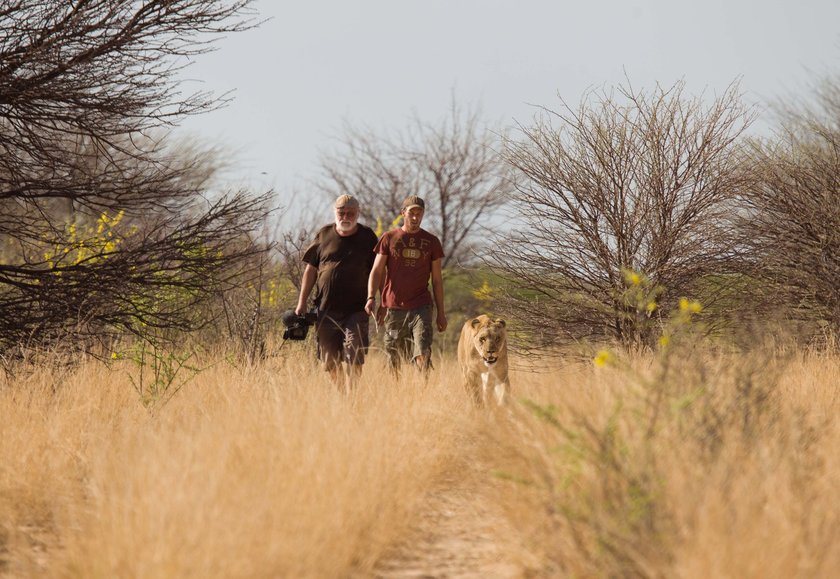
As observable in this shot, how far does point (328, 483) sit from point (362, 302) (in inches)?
128

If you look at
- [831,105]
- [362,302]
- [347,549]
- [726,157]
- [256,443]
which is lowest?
[347,549]

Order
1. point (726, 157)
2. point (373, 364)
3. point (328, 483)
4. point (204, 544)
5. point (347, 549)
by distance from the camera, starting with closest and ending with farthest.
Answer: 1. point (204, 544)
2. point (347, 549)
3. point (328, 483)
4. point (373, 364)
5. point (726, 157)

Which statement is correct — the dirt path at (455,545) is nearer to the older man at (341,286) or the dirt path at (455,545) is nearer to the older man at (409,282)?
the older man at (341,286)

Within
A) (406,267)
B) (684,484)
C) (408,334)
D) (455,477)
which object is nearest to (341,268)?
(406,267)

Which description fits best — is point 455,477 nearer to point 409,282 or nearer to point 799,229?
point 409,282

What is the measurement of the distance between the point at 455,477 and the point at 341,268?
247cm

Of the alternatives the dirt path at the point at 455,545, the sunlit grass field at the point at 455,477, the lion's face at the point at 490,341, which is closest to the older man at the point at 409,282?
the lion's face at the point at 490,341

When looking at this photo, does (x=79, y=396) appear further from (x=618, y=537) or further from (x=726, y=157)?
(x=726, y=157)

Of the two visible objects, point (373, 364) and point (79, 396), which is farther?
point (373, 364)

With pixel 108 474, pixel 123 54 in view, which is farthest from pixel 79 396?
pixel 123 54

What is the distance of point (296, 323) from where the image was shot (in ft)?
23.8

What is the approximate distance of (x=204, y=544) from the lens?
3277 millimetres

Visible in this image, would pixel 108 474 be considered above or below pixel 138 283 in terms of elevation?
below

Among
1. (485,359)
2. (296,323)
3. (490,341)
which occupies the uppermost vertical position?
(296,323)
